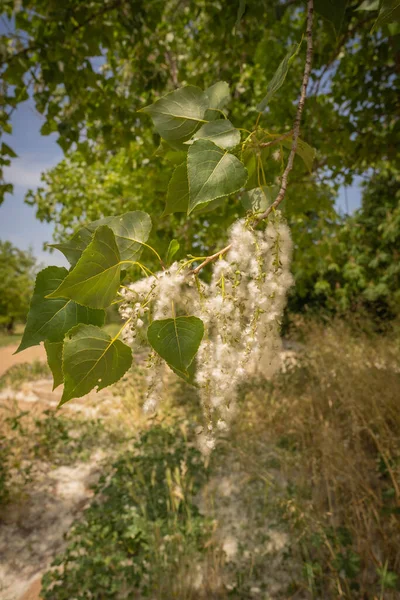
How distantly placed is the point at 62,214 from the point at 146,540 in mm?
4796

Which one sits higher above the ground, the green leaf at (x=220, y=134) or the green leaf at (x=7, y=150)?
the green leaf at (x=220, y=134)

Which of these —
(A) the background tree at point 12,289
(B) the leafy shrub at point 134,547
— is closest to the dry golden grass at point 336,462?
(B) the leafy shrub at point 134,547

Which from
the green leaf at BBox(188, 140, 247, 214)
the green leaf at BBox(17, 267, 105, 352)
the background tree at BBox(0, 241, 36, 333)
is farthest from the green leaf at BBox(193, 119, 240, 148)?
the background tree at BBox(0, 241, 36, 333)

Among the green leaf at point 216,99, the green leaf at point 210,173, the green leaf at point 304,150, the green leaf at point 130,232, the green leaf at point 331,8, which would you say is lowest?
the green leaf at point 130,232

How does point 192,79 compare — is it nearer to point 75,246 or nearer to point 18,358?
point 75,246

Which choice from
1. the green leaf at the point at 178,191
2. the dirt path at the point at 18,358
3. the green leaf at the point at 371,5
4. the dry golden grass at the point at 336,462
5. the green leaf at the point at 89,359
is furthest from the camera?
the dirt path at the point at 18,358

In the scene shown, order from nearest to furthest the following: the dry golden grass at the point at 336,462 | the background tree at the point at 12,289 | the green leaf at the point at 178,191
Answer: the green leaf at the point at 178,191
the dry golden grass at the point at 336,462
the background tree at the point at 12,289

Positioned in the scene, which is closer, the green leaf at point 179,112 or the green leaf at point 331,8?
the green leaf at point 179,112

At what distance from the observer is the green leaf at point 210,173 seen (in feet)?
1.42

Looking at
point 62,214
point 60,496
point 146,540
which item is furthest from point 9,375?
point 146,540

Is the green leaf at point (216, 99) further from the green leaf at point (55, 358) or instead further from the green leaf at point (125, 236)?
the green leaf at point (55, 358)

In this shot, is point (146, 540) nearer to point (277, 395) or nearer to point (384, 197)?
point (277, 395)

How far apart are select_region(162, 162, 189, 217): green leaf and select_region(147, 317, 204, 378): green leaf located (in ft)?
0.58

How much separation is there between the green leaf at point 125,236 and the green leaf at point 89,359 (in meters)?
0.10
